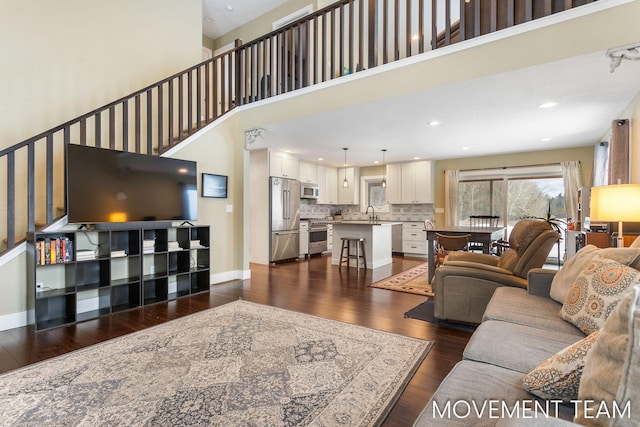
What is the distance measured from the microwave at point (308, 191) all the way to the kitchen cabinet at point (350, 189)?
3.66 ft

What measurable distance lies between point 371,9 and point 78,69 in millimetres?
3911

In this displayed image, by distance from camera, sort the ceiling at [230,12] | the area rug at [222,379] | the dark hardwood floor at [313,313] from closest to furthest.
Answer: the area rug at [222,379]
the dark hardwood floor at [313,313]
the ceiling at [230,12]

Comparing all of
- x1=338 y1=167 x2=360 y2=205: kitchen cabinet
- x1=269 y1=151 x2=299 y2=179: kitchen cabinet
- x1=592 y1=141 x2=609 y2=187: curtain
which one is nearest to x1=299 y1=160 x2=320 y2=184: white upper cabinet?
x1=269 y1=151 x2=299 y2=179: kitchen cabinet

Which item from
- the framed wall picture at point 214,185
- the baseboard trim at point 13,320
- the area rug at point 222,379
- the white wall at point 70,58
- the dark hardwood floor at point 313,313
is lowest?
the dark hardwood floor at point 313,313

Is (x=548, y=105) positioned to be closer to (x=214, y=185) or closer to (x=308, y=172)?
(x=214, y=185)

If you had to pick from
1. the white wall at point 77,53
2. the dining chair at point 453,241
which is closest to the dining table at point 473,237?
the dining chair at point 453,241

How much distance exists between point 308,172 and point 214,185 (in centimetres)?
352

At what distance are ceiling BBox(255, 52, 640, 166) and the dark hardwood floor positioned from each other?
7.89ft

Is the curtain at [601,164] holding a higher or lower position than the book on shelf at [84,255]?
higher

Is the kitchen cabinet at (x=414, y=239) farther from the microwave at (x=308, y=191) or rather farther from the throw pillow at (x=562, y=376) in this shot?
the throw pillow at (x=562, y=376)

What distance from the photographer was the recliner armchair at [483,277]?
2924 millimetres

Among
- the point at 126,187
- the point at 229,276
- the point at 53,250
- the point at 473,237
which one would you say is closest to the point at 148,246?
the point at 126,187

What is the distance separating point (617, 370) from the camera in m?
0.77

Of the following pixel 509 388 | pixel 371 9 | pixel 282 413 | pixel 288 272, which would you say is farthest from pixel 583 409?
pixel 288 272
